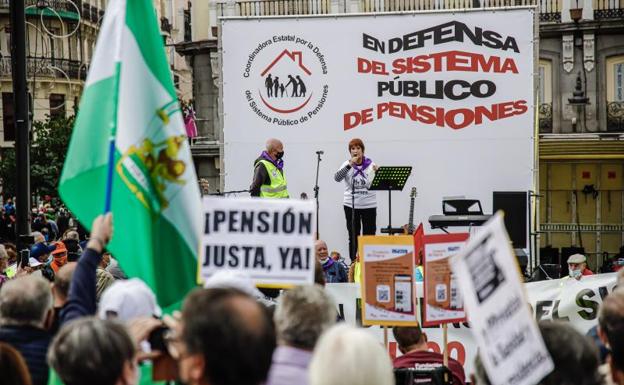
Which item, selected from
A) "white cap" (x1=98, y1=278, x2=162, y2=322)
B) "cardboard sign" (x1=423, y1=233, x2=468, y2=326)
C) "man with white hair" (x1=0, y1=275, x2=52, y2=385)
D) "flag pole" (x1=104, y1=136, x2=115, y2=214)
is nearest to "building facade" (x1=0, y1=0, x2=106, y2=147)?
"cardboard sign" (x1=423, y1=233, x2=468, y2=326)

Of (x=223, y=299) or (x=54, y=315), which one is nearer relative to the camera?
(x=223, y=299)

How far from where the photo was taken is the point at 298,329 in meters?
5.15

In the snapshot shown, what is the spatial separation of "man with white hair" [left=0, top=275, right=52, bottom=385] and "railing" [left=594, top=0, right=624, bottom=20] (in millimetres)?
35406

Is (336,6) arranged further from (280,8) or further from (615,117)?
(615,117)

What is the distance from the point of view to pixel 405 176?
51.7 feet

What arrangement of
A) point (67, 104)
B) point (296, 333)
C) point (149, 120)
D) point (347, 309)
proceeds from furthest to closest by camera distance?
point (67, 104), point (347, 309), point (149, 120), point (296, 333)

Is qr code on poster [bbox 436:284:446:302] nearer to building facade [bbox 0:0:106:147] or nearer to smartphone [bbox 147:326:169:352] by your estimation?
smartphone [bbox 147:326:169:352]

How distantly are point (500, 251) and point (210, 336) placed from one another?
1123mm

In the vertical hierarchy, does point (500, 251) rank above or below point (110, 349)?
above

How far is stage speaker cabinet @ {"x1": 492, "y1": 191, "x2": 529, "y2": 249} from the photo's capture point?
53.6ft

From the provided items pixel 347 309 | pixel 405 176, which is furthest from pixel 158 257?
pixel 405 176

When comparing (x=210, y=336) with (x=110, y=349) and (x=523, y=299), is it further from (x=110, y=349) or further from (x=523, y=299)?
(x=523, y=299)

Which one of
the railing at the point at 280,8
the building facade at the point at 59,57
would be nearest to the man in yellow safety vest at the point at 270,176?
the railing at the point at 280,8

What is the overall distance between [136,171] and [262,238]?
0.82 m
